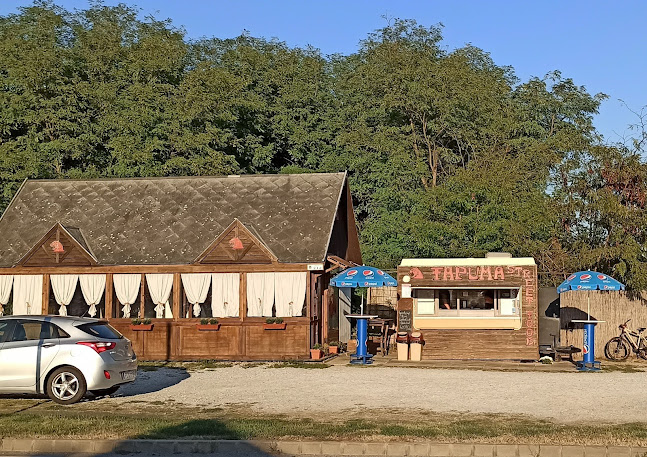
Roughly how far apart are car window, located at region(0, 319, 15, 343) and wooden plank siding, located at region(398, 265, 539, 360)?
12.2 metres

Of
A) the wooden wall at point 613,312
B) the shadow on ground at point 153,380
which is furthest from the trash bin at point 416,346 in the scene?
the shadow on ground at point 153,380

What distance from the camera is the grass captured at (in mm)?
11430

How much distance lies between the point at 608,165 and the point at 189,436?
60.8 feet

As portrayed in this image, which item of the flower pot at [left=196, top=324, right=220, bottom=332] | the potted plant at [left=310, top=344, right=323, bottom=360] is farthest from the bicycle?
the flower pot at [left=196, top=324, right=220, bottom=332]

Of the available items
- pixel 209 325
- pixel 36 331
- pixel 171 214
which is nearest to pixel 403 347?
pixel 209 325

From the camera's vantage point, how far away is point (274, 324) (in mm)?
25172

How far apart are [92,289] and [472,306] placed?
11.1 meters

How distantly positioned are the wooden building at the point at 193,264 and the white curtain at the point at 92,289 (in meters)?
0.03

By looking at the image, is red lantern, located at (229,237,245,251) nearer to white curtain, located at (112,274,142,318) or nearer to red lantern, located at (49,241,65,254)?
white curtain, located at (112,274,142,318)

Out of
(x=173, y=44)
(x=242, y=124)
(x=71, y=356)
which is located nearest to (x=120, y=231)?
(x=71, y=356)

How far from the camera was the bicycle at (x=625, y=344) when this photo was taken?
24750 millimetres

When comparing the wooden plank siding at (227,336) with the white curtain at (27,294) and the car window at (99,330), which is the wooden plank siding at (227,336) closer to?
the white curtain at (27,294)

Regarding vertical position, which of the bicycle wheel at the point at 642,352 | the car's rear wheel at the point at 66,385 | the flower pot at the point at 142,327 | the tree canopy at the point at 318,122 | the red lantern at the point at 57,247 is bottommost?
the car's rear wheel at the point at 66,385

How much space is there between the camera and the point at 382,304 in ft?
103
